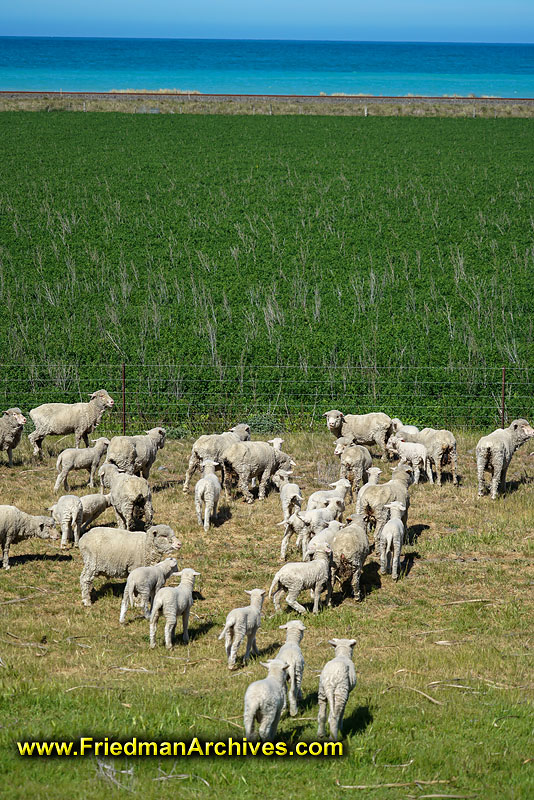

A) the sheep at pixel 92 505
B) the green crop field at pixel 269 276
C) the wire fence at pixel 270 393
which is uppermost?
the green crop field at pixel 269 276

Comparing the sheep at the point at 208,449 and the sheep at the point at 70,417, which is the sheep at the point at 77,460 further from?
the sheep at the point at 208,449

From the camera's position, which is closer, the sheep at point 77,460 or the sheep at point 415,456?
the sheep at point 77,460

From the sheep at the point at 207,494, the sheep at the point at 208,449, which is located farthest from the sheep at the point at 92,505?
the sheep at the point at 208,449

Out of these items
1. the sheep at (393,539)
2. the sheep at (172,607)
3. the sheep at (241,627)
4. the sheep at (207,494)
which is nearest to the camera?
the sheep at (241,627)

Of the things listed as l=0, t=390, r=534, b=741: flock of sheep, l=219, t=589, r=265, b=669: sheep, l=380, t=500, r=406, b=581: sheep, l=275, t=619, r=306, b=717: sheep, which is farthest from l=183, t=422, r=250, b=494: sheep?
l=275, t=619, r=306, b=717: sheep

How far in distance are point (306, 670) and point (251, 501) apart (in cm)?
689

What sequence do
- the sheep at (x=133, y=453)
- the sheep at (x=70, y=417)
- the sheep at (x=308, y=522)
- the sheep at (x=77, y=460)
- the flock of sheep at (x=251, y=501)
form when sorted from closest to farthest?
the flock of sheep at (x=251, y=501), the sheep at (x=308, y=522), the sheep at (x=133, y=453), the sheep at (x=77, y=460), the sheep at (x=70, y=417)

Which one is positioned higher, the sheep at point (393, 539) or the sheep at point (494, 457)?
the sheep at point (494, 457)

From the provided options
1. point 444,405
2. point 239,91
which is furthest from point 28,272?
point 239,91

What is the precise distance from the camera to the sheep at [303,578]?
41.9ft

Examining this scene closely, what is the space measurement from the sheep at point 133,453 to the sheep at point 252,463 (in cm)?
158

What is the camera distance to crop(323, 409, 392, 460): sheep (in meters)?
19.8

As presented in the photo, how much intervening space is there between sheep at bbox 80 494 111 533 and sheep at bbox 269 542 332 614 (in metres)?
3.97

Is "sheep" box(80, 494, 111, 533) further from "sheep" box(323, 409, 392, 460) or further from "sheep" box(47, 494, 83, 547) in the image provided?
"sheep" box(323, 409, 392, 460)
